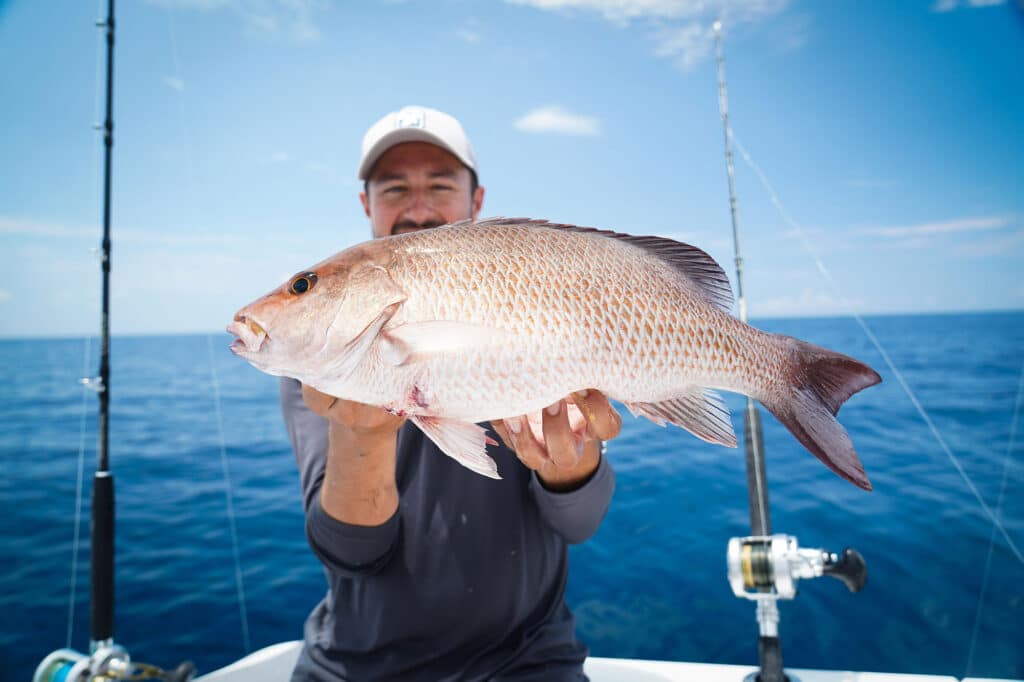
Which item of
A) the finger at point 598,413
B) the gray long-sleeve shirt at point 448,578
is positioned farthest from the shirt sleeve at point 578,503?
the finger at point 598,413

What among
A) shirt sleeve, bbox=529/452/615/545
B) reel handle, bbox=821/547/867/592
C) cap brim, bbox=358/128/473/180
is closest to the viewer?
shirt sleeve, bbox=529/452/615/545

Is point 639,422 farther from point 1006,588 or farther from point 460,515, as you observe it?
point 460,515

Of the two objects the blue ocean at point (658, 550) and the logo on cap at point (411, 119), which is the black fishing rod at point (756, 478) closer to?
the logo on cap at point (411, 119)

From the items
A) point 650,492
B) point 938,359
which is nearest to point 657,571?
point 650,492

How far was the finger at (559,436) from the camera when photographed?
1714 millimetres

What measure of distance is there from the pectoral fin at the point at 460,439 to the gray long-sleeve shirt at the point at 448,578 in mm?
933

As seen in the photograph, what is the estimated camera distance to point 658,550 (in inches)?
266

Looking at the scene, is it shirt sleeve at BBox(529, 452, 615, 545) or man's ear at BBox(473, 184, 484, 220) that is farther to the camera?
man's ear at BBox(473, 184, 484, 220)

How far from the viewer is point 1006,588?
19.1ft

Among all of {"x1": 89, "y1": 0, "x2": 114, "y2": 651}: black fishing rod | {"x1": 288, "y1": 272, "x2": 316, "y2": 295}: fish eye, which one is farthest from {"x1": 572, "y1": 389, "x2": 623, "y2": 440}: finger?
{"x1": 89, "y1": 0, "x2": 114, "y2": 651}: black fishing rod

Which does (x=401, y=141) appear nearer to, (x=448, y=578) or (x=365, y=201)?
(x=365, y=201)

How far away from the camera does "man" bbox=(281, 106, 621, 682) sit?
2123mm

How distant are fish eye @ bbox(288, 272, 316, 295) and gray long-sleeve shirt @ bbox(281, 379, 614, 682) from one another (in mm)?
1031

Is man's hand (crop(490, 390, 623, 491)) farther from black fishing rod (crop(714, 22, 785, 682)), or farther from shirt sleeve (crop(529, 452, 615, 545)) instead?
black fishing rod (crop(714, 22, 785, 682))
